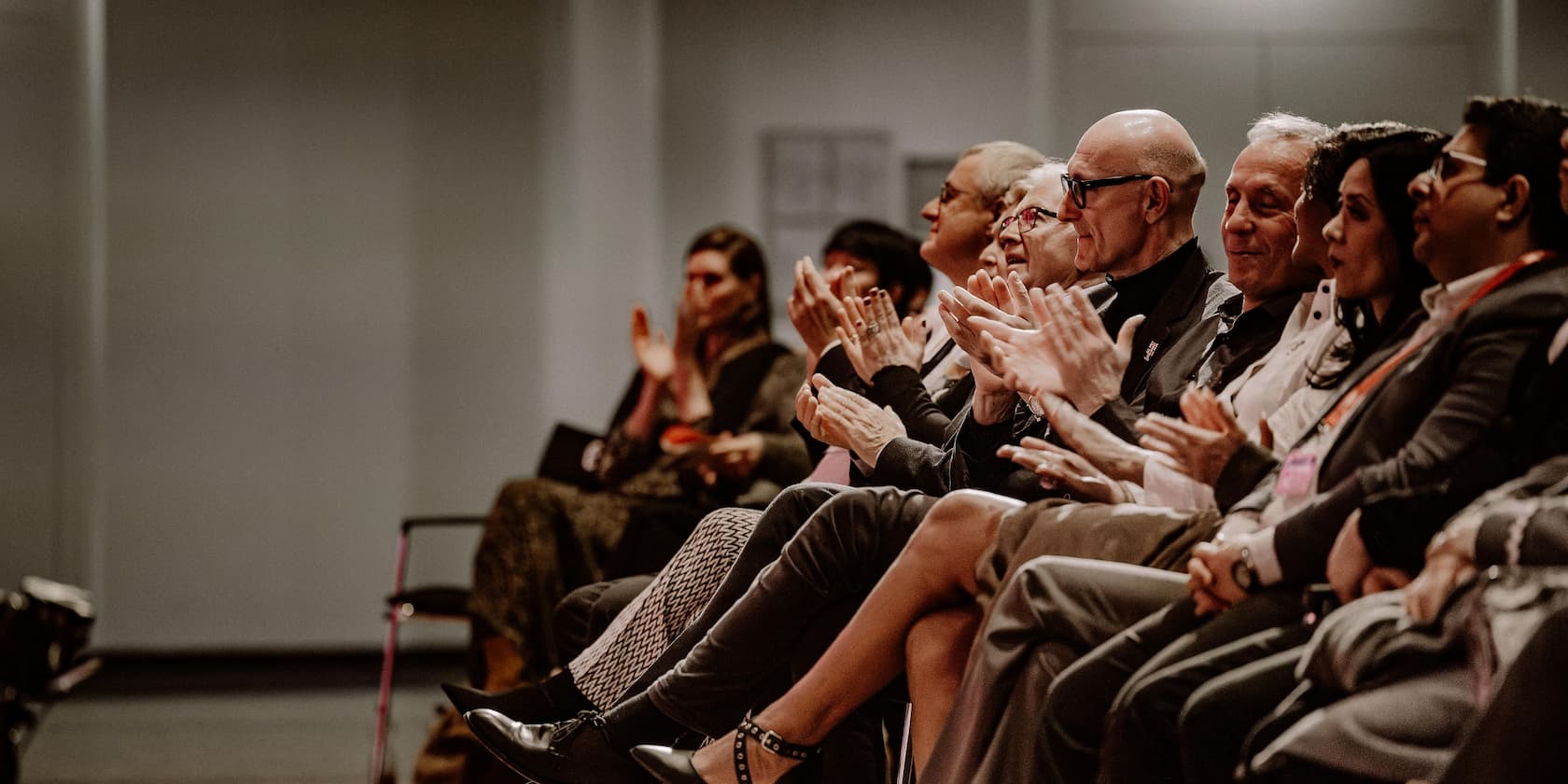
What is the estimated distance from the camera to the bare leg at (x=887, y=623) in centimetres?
239

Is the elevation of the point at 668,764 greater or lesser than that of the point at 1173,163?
lesser

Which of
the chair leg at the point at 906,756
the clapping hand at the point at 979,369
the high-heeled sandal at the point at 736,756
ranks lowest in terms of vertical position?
the chair leg at the point at 906,756

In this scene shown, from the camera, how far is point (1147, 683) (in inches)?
74.7

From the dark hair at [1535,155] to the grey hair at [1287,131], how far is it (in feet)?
2.33

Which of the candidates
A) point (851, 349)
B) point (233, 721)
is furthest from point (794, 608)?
point (233, 721)

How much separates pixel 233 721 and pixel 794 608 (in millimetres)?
4228

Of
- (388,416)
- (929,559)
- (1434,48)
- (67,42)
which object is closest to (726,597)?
(929,559)

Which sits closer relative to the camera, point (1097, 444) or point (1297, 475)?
point (1297, 475)

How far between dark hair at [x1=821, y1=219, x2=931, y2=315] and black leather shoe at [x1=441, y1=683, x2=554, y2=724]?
1.92m

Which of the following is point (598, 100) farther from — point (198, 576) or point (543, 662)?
point (543, 662)

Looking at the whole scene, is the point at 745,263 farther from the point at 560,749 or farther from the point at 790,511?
the point at 560,749

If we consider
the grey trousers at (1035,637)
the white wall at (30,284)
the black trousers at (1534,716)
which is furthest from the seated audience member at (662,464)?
the white wall at (30,284)

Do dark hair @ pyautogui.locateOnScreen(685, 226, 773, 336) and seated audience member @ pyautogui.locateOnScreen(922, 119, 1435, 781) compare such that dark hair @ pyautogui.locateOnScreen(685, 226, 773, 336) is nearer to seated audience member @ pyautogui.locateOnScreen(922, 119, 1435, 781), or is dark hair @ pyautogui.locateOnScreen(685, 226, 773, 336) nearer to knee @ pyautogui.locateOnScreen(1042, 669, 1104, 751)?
seated audience member @ pyautogui.locateOnScreen(922, 119, 1435, 781)

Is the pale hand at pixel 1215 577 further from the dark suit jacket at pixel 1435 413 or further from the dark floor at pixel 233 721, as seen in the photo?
the dark floor at pixel 233 721
